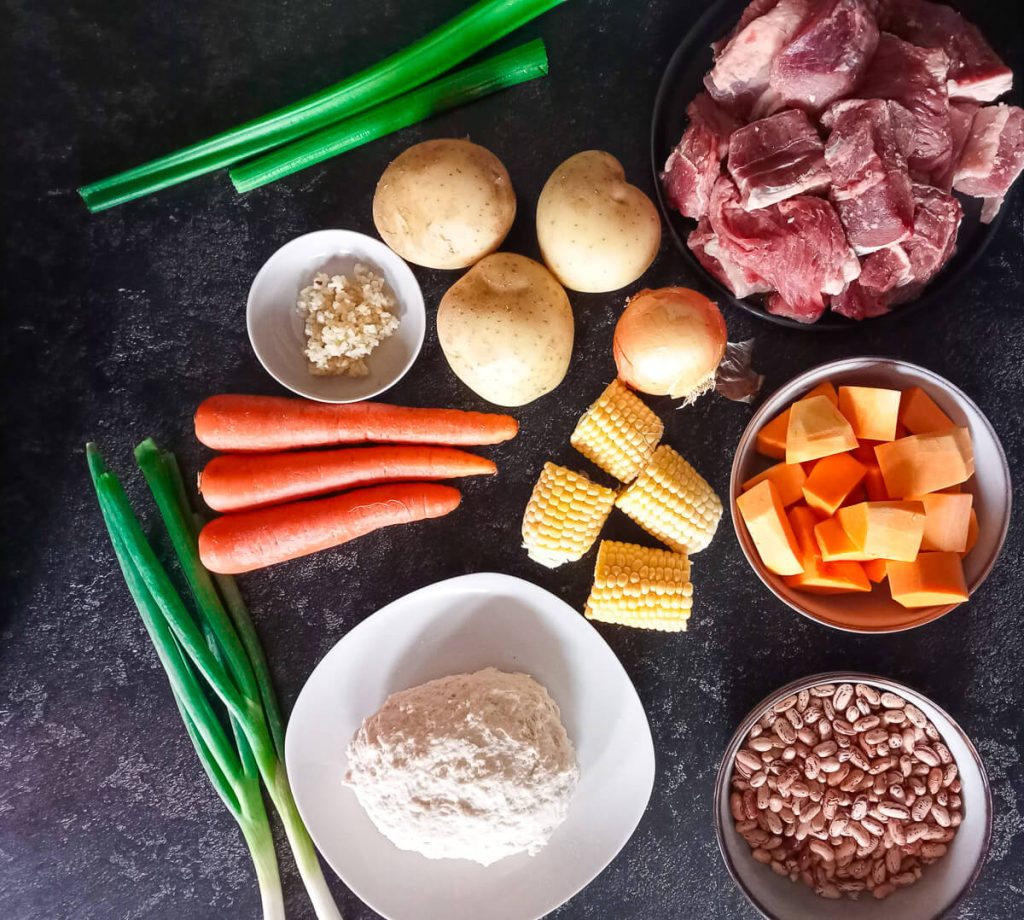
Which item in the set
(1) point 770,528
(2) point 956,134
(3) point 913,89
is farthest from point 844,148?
(1) point 770,528

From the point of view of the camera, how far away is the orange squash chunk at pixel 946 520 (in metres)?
1.51

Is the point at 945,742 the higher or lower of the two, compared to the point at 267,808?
higher

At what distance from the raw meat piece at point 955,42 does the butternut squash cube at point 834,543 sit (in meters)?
0.87

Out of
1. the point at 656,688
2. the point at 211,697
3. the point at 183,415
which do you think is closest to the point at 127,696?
the point at 211,697

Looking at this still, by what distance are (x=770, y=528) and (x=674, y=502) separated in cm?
21

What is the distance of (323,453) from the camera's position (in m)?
1.74

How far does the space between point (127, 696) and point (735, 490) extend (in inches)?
58.4

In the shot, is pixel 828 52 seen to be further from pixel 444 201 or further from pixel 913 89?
pixel 444 201

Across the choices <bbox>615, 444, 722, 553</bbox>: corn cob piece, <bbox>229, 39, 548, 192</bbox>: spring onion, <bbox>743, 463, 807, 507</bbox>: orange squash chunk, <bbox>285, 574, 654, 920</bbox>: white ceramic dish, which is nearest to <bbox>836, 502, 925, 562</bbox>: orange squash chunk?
<bbox>743, 463, 807, 507</bbox>: orange squash chunk

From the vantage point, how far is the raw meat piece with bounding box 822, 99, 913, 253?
139 cm

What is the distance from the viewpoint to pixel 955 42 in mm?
1459

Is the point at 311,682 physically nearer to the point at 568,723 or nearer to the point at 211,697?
the point at 211,697

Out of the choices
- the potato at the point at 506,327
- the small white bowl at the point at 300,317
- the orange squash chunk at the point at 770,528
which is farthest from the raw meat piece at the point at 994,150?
the small white bowl at the point at 300,317

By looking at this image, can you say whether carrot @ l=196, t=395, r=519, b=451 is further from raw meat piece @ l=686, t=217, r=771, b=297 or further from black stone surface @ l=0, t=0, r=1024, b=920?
raw meat piece @ l=686, t=217, r=771, b=297
